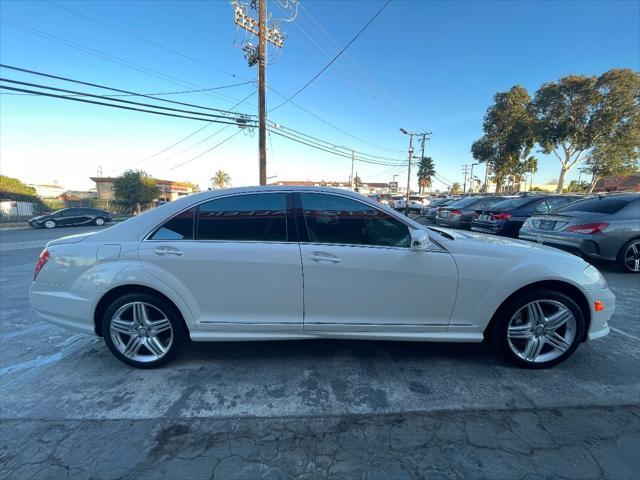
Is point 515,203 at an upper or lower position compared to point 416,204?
lower

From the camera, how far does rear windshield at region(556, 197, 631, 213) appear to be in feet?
16.9

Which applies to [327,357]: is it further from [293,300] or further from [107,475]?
[107,475]

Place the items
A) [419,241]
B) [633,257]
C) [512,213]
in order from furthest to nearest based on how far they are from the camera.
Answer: [512,213] < [633,257] < [419,241]

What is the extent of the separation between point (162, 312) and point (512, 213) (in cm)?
895

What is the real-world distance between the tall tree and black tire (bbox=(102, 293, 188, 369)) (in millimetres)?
31017

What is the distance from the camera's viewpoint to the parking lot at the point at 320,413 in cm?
162

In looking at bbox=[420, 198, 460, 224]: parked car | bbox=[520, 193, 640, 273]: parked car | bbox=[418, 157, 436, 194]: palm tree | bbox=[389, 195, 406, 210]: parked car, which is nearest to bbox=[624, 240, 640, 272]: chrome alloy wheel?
bbox=[520, 193, 640, 273]: parked car

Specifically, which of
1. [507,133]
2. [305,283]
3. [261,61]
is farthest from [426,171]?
[305,283]

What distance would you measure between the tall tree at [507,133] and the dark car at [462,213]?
18493mm

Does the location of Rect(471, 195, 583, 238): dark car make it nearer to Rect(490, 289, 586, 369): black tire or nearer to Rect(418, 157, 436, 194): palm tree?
Rect(490, 289, 586, 369): black tire

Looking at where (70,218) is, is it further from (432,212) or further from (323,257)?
(323,257)

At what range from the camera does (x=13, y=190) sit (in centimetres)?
2538

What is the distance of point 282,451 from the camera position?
170 centimetres

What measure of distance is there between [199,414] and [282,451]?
0.69m
